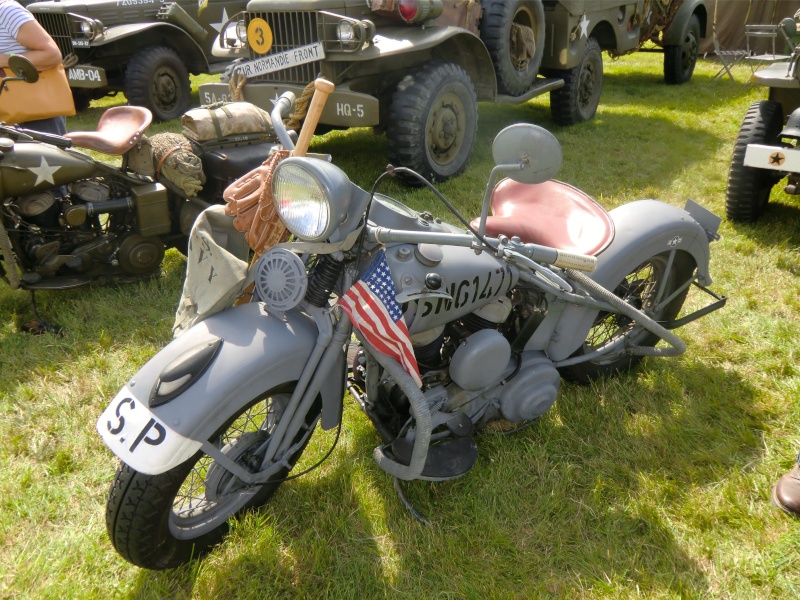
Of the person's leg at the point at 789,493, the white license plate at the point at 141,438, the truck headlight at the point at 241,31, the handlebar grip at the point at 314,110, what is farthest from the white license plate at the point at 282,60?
the person's leg at the point at 789,493

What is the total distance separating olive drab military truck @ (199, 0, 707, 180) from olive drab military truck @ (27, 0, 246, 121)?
2164 mm

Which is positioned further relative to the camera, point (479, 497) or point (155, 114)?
point (155, 114)

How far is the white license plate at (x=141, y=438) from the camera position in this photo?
169cm

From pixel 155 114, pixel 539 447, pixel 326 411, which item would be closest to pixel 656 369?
pixel 539 447

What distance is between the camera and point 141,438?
67.7 inches

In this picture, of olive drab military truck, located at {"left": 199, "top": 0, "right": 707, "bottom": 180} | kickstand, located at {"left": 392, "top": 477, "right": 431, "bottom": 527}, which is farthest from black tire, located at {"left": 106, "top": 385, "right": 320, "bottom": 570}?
olive drab military truck, located at {"left": 199, "top": 0, "right": 707, "bottom": 180}

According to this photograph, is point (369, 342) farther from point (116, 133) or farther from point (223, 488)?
point (116, 133)

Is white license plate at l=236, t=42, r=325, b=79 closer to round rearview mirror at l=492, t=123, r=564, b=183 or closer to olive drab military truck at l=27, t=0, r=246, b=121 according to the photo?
olive drab military truck at l=27, t=0, r=246, b=121

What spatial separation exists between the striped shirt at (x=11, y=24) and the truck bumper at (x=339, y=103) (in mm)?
1550

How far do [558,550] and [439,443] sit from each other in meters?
0.53

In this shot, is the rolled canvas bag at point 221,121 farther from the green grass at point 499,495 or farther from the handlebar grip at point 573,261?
the handlebar grip at point 573,261

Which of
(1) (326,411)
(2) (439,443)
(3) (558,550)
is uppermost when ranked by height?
(1) (326,411)

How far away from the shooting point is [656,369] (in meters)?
3.07

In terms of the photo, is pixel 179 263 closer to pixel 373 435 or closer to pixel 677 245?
pixel 373 435
